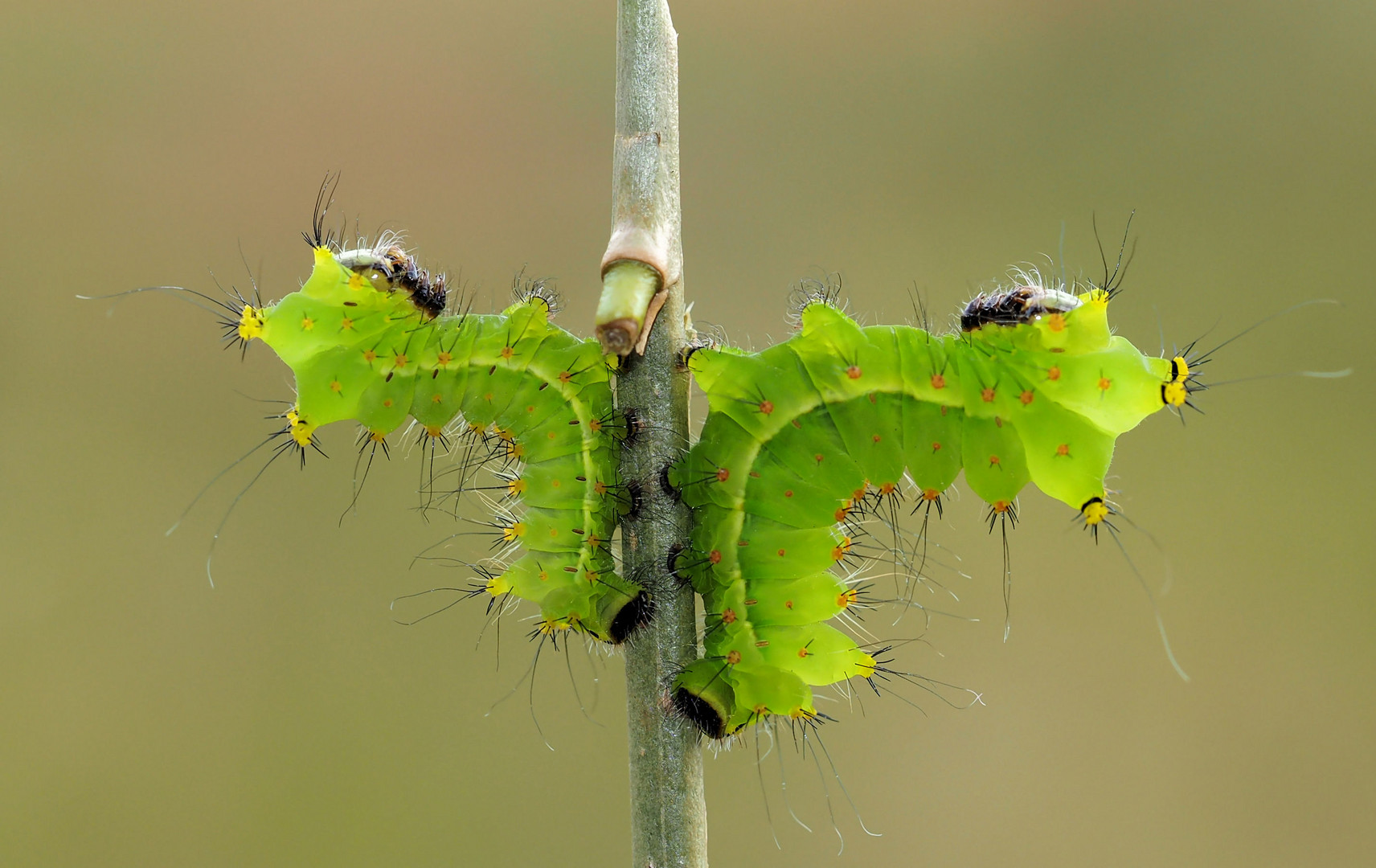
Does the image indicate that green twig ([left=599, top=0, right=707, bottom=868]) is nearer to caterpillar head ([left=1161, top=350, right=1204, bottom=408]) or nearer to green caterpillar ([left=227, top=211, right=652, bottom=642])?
green caterpillar ([left=227, top=211, right=652, bottom=642])

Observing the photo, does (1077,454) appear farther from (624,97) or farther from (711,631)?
(624,97)

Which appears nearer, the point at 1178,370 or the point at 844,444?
the point at 1178,370

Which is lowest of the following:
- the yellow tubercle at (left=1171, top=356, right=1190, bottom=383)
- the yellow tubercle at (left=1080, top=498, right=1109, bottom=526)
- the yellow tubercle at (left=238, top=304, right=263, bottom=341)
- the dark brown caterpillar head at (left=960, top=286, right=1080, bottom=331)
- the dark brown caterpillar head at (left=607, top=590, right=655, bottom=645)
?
the dark brown caterpillar head at (left=607, top=590, right=655, bottom=645)

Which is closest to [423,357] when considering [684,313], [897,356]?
[684,313]

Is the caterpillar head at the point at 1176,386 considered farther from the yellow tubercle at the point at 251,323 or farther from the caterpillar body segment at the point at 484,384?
the yellow tubercle at the point at 251,323

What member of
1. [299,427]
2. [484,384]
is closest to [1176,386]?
[484,384]

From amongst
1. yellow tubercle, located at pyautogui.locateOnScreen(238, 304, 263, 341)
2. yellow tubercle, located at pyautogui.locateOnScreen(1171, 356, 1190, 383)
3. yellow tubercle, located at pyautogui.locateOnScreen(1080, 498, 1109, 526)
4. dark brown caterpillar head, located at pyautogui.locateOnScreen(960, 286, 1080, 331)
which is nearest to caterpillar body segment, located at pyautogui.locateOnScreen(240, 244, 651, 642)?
yellow tubercle, located at pyautogui.locateOnScreen(238, 304, 263, 341)

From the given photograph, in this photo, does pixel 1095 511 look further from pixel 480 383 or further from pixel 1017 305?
pixel 480 383
